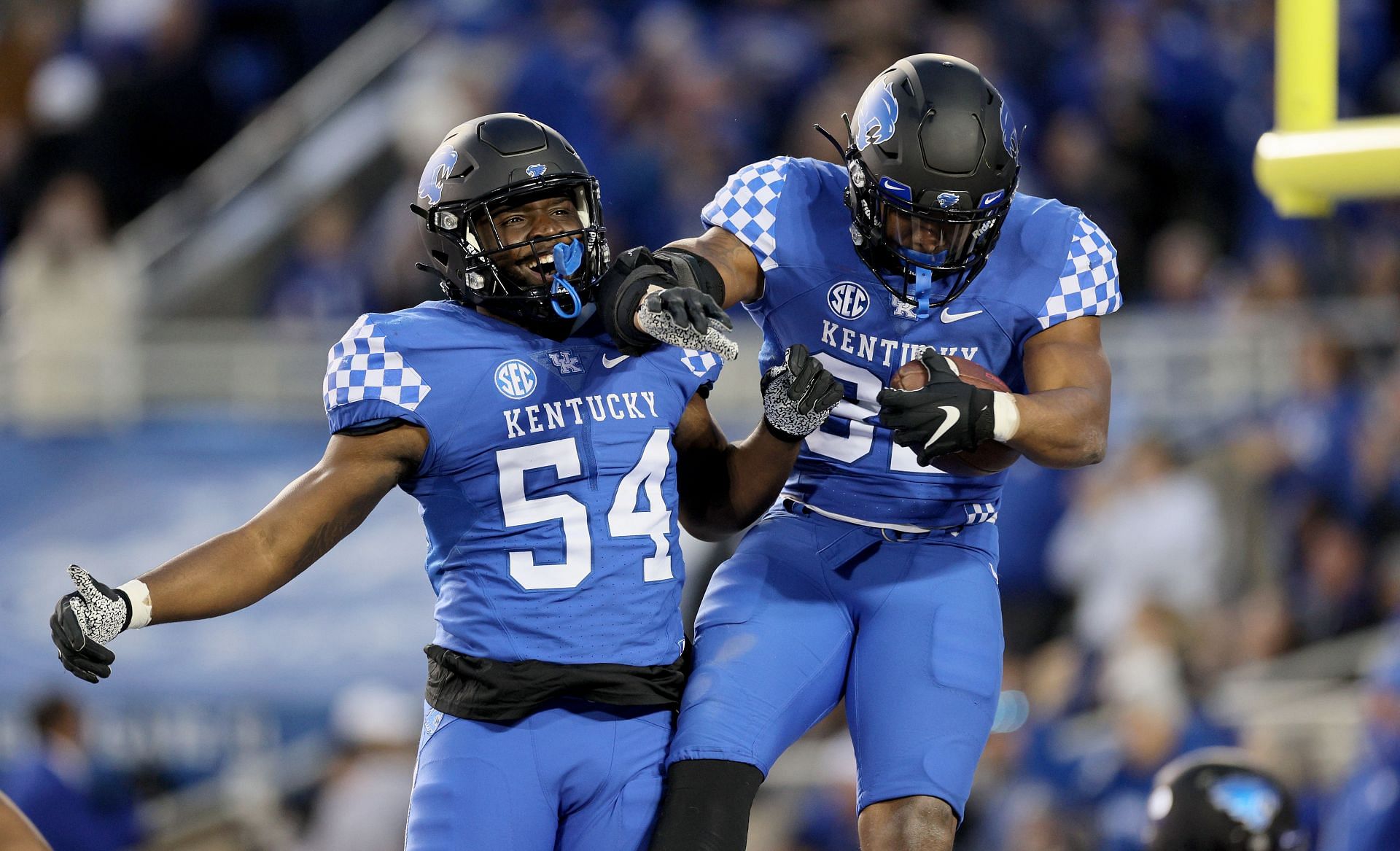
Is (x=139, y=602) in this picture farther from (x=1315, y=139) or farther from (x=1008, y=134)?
(x=1315, y=139)

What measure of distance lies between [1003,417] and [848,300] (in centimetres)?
54

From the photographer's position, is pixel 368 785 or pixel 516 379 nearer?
pixel 516 379

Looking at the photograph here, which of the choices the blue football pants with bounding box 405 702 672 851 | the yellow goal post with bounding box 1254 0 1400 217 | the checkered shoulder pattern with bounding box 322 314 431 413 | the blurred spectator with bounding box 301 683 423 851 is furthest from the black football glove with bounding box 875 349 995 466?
the blurred spectator with bounding box 301 683 423 851

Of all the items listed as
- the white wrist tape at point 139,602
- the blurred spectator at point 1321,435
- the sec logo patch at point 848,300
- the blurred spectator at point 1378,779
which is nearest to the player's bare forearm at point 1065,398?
the sec logo patch at point 848,300

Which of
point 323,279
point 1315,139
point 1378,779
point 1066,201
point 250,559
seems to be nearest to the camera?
point 250,559

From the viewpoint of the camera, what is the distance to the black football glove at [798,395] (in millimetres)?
3340

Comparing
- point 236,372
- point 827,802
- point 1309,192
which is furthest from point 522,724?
point 236,372

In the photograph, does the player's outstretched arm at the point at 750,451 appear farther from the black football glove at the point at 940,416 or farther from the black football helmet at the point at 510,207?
the black football helmet at the point at 510,207

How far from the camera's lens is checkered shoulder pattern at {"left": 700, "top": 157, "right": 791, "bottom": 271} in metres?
3.68

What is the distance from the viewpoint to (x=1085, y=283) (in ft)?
11.9

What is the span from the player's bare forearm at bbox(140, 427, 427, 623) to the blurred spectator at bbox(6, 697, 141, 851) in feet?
12.0

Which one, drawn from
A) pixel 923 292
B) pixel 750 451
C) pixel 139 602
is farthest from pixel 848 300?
pixel 139 602

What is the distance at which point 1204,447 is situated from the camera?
25.4 feet

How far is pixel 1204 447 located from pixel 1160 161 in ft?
5.71
